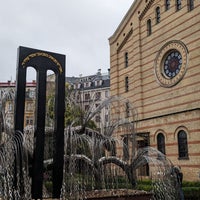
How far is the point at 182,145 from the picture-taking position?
59.6 feet

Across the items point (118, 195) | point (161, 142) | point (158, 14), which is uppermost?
point (158, 14)

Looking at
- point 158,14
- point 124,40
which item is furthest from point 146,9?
point 124,40

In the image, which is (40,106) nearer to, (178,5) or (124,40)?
(178,5)

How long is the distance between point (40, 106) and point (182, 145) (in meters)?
11.6

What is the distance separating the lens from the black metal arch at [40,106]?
9.04m

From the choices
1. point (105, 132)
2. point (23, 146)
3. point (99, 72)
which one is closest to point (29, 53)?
point (23, 146)

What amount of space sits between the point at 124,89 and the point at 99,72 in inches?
1297

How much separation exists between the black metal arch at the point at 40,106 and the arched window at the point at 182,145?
34.7 feet

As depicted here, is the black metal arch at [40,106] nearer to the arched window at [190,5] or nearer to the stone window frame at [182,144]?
the stone window frame at [182,144]

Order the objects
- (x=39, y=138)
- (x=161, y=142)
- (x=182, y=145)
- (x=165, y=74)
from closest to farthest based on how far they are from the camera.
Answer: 1. (x=39, y=138)
2. (x=182, y=145)
3. (x=161, y=142)
4. (x=165, y=74)

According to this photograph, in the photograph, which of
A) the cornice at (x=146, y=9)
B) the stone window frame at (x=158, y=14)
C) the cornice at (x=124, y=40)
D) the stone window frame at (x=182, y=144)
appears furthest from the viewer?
the cornice at (x=124, y=40)

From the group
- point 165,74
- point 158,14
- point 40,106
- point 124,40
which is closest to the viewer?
point 40,106

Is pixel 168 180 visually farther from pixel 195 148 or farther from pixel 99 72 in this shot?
pixel 99 72

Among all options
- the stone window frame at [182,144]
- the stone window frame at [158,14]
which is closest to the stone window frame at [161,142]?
the stone window frame at [182,144]
